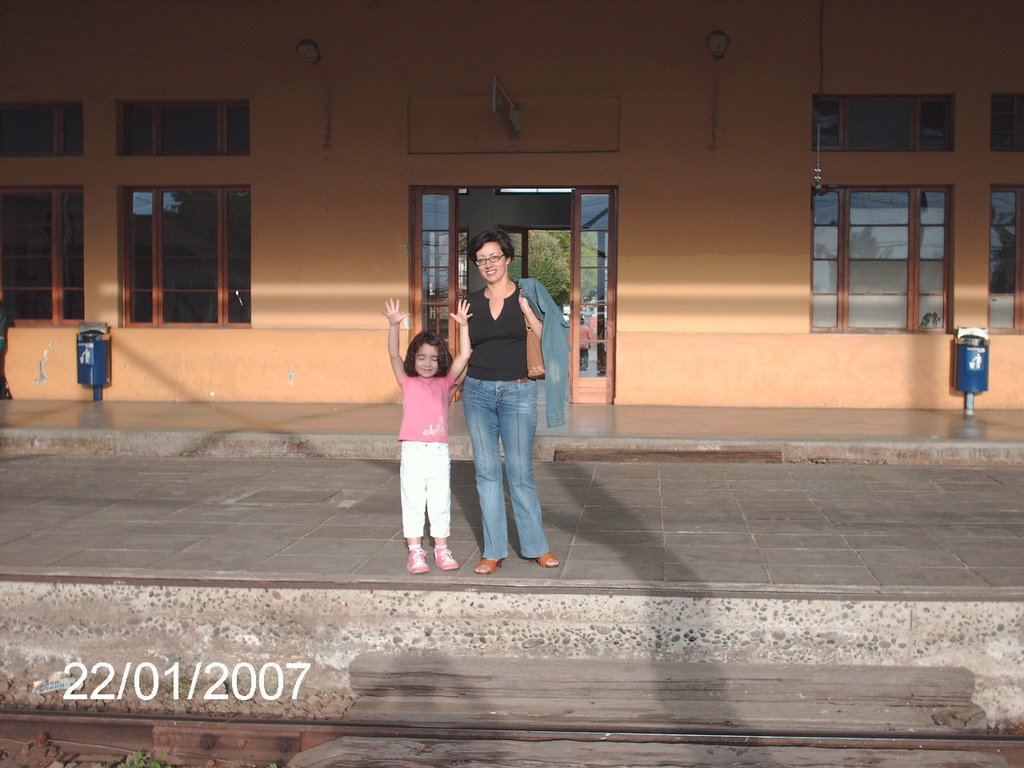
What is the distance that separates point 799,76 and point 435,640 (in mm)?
8984

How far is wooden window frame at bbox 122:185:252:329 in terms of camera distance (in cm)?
1288

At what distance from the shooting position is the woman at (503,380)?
5.38 metres

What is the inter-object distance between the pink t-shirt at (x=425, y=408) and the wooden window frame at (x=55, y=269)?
28.9ft

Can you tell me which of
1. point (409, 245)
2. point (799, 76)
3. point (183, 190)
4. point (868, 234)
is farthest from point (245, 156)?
point (868, 234)

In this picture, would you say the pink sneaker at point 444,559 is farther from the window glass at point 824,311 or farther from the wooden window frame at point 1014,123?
the wooden window frame at point 1014,123

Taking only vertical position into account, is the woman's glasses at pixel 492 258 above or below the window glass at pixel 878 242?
below

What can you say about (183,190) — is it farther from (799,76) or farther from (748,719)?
(748,719)

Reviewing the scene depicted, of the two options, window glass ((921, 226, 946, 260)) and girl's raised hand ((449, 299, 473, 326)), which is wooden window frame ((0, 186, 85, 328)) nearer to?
girl's raised hand ((449, 299, 473, 326))

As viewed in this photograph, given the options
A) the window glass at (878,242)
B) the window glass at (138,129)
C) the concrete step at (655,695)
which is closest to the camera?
the concrete step at (655,695)

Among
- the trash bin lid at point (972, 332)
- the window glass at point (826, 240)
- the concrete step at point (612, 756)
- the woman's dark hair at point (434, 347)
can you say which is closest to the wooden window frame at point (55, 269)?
the window glass at point (826, 240)

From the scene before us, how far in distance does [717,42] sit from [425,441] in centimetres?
756

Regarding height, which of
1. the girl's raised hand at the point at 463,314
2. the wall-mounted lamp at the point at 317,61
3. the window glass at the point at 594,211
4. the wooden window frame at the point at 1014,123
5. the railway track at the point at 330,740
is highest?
the wall-mounted lamp at the point at 317,61

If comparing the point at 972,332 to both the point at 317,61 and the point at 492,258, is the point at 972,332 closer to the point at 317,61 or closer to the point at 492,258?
the point at 317,61

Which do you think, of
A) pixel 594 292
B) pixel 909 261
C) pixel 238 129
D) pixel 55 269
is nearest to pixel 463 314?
pixel 594 292
